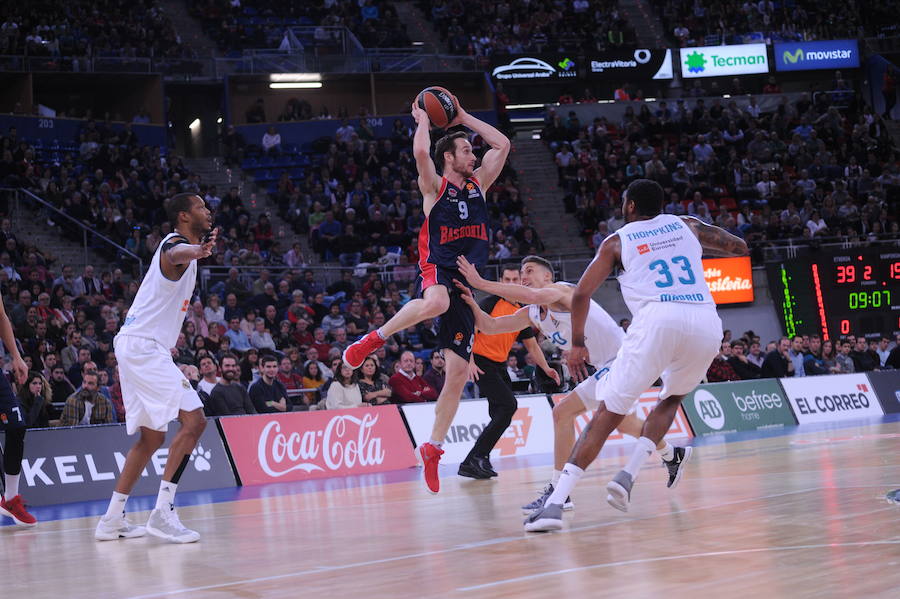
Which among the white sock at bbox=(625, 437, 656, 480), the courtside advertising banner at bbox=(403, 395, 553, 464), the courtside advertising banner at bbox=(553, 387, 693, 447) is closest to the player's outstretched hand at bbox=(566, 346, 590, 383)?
the white sock at bbox=(625, 437, 656, 480)

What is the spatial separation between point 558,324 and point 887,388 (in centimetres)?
1437

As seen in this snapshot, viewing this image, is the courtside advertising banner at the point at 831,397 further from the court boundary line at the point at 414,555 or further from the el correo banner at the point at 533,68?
the el correo banner at the point at 533,68

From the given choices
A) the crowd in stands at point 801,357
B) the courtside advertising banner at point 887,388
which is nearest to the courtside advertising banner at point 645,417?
the crowd in stands at point 801,357

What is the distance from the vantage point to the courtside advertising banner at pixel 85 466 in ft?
35.8

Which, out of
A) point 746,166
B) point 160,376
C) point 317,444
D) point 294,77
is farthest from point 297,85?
point 160,376

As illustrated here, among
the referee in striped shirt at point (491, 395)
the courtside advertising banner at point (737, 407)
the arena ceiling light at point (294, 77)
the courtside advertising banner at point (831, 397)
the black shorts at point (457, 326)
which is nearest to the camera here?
the black shorts at point (457, 326)

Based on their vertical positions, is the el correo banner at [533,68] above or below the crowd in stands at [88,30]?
below

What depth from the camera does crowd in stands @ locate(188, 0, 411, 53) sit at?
32.2 metres

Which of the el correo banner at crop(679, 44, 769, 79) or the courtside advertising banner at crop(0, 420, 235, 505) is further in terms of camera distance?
the el correo banner at crop(679, 44, 769, 79)

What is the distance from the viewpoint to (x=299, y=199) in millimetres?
26094

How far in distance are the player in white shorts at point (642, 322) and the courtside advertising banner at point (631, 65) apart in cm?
2945

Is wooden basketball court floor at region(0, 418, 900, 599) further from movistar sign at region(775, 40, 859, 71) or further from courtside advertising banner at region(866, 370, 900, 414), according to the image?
movistar sign at region(775, 40, 859, 71)

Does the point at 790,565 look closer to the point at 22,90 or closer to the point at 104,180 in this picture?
the point at 104,180

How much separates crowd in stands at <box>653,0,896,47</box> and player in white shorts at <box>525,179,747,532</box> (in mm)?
31885
